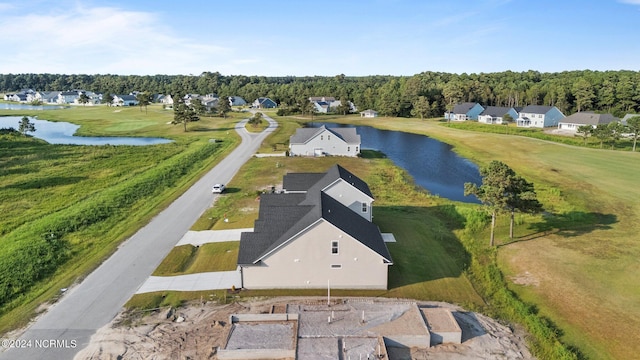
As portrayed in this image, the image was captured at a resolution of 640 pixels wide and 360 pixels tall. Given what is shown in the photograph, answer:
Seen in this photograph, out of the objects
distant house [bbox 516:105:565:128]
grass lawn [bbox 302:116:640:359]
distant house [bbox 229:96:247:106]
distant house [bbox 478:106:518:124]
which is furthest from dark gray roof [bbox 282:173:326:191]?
distant house [bbox 229:96:247:106]

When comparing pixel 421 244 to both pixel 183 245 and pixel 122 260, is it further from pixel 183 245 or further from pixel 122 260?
pixel 122 260

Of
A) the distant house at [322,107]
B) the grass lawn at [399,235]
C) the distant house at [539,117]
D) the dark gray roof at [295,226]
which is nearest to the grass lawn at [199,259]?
the grass lawn at [399,235]

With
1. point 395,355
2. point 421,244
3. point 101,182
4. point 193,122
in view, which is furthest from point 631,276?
point 193,122

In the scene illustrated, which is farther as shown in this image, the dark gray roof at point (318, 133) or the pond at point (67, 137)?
the pond at point (67, 137)

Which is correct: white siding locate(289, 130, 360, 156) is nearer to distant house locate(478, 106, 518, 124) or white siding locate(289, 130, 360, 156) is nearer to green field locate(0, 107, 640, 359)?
green field locate(0, 107, 640, 359)

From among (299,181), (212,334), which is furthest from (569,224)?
(212,334)

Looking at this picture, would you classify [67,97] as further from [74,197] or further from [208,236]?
[208,236]

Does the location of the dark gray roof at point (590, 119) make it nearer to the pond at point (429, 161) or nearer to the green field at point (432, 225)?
the green field at point (432, 225)

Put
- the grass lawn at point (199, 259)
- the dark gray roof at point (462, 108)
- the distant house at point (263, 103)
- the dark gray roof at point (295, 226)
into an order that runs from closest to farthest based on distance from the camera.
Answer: the dark gray roof at point (295, 226) < the grass lawn at point (199, 259) < the dark gray roof at point (462, 108) < the distant house at point (263, 103)
